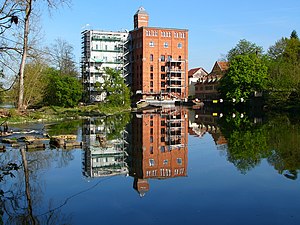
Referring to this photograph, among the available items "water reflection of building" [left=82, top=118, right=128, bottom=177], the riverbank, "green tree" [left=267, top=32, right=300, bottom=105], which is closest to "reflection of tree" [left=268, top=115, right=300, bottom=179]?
"water reflection of building" [left=82, top=118, right=128, bottom=177]

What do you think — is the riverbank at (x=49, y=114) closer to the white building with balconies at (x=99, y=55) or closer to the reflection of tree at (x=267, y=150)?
the reflection of tree at (x=267, y=150)

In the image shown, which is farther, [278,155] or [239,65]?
[239,65]

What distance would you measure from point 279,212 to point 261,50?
249 feet

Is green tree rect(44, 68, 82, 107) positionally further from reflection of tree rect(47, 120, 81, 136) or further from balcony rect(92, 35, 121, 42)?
balcony rect(92, 35, 121, 42)

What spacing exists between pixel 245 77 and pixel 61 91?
31.4 m

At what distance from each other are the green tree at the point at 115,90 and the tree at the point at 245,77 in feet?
62.9

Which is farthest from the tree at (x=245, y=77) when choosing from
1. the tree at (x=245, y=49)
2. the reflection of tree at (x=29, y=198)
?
the reflection of tree at (x=29, y=198)

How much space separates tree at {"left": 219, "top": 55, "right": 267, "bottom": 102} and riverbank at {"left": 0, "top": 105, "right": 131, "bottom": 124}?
767 inches

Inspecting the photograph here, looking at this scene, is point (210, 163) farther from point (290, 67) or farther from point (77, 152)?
point (290, 67)

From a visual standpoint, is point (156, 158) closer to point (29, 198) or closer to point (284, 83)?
point (29, 198)

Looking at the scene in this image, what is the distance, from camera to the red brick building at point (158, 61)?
3361 inches

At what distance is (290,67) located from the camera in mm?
57844

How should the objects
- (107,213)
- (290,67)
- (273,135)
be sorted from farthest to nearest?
1. (290,67)
2. (273,135)
3. (107,213)

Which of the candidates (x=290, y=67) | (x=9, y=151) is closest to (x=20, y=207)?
(x=9, y=151)
